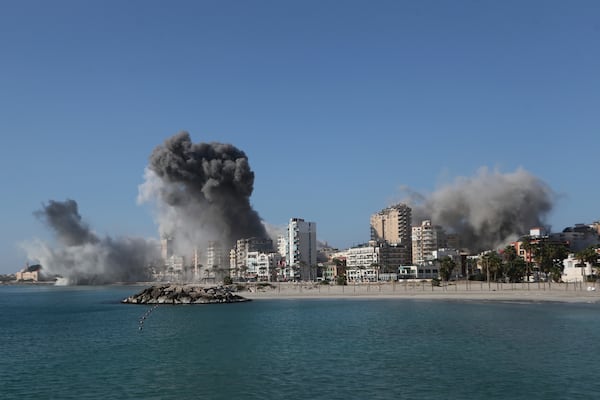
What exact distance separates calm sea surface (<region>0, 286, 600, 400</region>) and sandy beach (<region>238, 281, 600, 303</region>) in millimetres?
26181

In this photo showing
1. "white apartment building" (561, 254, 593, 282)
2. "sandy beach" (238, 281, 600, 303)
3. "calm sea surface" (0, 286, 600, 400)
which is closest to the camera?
"calm sea surface" (0, 286, 600, 400)

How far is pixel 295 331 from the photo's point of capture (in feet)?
233

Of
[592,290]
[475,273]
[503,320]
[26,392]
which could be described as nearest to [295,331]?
[503,320]

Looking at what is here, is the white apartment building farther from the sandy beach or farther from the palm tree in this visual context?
the sandy beach

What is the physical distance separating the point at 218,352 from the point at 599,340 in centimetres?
3403

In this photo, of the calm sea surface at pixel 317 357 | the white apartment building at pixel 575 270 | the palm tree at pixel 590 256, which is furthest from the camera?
the white apartment building at pixel 575 270

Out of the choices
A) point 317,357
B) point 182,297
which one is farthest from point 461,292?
point 317,357

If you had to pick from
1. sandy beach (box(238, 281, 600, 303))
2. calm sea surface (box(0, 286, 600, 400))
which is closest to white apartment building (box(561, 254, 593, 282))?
sandy beach (box(238, 281, 600, 303))

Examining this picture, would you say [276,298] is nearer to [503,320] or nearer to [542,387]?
[503,320]

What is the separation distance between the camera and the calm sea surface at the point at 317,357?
38.0 metres

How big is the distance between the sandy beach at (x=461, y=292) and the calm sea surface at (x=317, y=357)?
26.2 metres

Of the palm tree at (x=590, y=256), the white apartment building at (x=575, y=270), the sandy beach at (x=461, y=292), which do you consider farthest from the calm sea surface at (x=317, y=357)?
the white apartment building at (x=575, y=270)

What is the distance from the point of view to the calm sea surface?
38.0m

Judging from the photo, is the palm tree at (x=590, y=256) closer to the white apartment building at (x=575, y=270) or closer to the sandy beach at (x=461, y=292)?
the sandy beach at (x=461, y=292)
